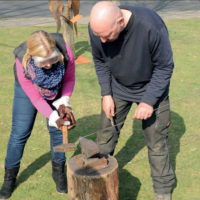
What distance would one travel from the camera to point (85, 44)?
10.4 m

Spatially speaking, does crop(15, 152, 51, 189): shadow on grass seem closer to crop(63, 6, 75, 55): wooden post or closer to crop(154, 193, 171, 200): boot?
crop(154, 193, 171, 200): boot

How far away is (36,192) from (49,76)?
153cm

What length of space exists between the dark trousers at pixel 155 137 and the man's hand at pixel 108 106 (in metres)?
0.07

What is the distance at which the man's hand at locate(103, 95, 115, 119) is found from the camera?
3855 mm

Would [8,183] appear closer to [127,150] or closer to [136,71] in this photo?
[127,150]

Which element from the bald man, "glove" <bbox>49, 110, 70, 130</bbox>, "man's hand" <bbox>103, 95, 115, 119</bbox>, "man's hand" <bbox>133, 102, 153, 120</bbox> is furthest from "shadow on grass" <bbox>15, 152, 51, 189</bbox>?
"man's hand" <bbox>133, 102, 153, 120</bbox>

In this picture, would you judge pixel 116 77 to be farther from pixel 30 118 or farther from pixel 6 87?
pixel 6 87

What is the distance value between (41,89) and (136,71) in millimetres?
859

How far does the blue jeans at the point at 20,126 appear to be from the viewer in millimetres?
3842

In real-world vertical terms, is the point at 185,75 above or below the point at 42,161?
below

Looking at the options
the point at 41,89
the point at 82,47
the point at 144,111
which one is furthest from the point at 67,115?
the point at 82,47

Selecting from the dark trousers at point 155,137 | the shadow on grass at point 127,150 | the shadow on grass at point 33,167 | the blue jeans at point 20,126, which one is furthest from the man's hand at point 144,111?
the shadow on grass at point 33,167

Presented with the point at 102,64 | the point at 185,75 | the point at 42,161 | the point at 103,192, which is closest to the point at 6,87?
the point at 42,161

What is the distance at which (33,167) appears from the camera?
486cm
